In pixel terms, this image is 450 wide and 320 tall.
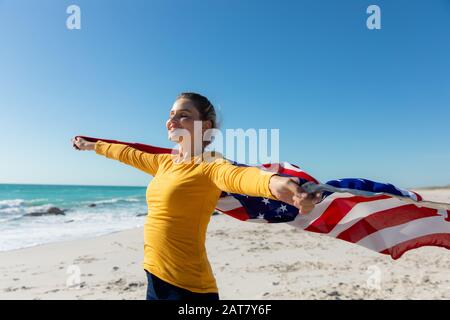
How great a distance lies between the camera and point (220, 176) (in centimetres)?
191

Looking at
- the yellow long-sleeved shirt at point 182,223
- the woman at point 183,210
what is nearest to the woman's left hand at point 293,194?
the woman at point 183,210

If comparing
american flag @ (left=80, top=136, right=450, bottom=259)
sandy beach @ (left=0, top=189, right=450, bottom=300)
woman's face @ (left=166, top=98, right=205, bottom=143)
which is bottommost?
sandy beach @ (left=0, top=189, right=450, bottom=300)

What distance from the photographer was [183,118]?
2391mm

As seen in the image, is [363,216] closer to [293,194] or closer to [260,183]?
[260,183]

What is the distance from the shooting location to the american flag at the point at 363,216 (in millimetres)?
3289

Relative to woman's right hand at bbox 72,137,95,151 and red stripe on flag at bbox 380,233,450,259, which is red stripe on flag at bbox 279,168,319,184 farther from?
woman's right hand at bbox 72,137,95,151

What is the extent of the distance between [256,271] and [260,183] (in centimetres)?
658

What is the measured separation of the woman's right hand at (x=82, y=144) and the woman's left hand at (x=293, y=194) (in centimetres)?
267

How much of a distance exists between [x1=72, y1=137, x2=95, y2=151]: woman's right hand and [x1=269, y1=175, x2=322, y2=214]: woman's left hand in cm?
267

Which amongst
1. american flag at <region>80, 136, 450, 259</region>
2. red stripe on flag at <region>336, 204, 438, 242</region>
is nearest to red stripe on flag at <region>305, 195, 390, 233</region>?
american flag at <region>80, 136, 450, 259</region>

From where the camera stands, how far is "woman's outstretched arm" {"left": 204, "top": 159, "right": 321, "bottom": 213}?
4.30 feet
